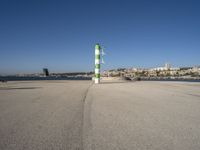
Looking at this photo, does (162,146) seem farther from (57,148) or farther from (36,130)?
(36,130)

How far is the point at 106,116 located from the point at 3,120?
96.3 inches

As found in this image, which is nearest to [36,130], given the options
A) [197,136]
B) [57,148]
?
[57,148]

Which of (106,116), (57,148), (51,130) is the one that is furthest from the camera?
(106,116)

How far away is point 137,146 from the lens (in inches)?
133

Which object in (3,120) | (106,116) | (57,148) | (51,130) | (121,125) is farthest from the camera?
(106,116)

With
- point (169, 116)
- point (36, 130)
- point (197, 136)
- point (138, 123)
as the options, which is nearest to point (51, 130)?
point (36, 130)

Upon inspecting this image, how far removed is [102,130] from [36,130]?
127cm

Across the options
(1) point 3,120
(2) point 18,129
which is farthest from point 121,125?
(1) point 3,120

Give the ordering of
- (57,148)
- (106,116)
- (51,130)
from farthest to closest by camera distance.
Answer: (106,116) → (51,130) → (57,148)

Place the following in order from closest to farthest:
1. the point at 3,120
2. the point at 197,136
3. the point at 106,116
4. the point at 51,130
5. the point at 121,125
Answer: the point at 197,136, the point at 51,130, the point at 121,125, the point at 3,120, the point at 106,116

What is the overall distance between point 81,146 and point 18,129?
5.15ft

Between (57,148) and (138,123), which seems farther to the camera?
(138,123)

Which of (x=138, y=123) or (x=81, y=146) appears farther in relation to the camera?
(x=138, y=123)

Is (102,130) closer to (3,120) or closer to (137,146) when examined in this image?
(137,146)
